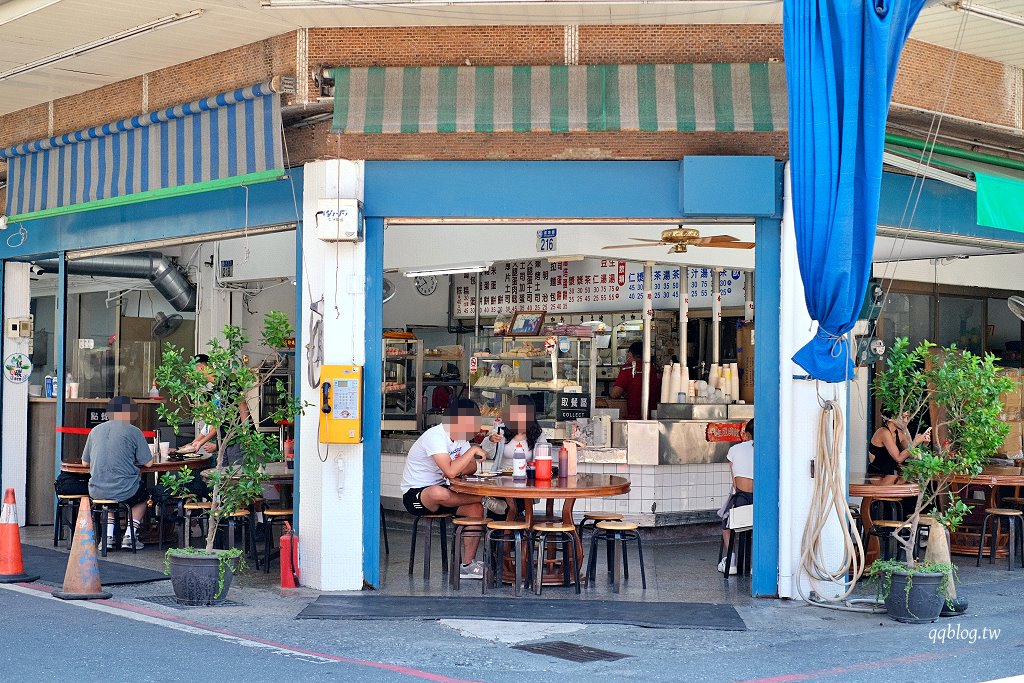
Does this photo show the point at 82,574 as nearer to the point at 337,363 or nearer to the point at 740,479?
the point at 337,363

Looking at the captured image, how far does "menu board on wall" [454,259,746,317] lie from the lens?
547 inches

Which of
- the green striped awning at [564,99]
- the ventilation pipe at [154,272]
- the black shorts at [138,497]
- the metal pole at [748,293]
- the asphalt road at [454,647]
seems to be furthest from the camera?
the ventilation pipe at [154,272]

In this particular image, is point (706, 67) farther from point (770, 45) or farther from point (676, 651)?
point (676, 651)

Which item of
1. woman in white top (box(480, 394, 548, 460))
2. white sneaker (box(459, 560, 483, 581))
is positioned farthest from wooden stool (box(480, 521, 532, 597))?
woman in white top (box(480, 394, 548, 460))

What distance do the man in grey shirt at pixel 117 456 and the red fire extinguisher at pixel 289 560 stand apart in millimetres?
2377

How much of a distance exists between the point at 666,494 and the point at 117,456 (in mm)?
5205

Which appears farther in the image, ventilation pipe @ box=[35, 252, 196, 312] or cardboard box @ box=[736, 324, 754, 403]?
ventilation pipe @ box=[35, 252, 196, 312]

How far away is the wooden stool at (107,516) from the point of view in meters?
10.1

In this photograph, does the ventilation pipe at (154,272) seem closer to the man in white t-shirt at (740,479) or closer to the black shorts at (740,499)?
the man in white t-shirt at (740,479)

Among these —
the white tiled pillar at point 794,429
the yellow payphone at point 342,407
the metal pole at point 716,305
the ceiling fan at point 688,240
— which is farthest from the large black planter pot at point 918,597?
the metal pole at point 716,305

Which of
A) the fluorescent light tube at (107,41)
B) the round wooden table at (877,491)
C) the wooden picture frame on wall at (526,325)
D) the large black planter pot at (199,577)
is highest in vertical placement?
the fluorescent light tube at (107,41)

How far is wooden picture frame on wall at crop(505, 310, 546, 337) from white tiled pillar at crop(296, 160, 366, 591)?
509 cm

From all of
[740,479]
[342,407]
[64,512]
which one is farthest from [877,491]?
[64,512]

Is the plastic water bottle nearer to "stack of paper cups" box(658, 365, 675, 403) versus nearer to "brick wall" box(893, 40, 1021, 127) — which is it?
"stack of paper cups" box(658, 365, 675, 403)
